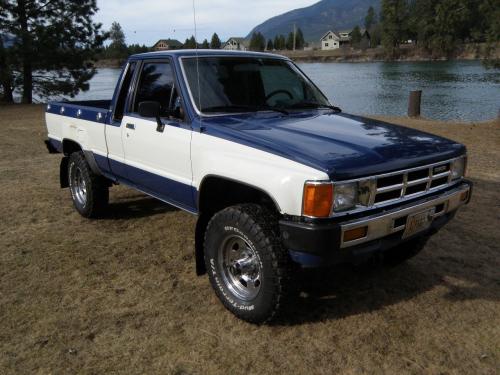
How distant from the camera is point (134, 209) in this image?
19.1ft

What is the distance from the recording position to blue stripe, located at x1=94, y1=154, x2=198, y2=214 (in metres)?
3.75

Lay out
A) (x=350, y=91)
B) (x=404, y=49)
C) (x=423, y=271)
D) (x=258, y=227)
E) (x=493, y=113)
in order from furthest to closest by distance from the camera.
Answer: (x=404, y=49) → (x=350, y=91) → (x=493, y=113) → (x=423, y=271) → (x=258, y=227)

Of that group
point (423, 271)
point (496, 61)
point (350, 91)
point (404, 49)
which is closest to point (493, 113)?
point (496, 61)

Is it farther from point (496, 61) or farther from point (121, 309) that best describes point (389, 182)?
point (496, 61)

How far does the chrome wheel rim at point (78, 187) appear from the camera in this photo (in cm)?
551

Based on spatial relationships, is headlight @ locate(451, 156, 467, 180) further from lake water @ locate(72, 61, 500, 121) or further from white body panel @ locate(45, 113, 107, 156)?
lake water @ locate(72, 61, 500, 121)

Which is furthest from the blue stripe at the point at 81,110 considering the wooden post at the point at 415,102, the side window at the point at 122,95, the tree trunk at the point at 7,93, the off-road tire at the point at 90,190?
the tree trunk at the point at 7,93

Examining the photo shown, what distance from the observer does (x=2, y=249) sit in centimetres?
456

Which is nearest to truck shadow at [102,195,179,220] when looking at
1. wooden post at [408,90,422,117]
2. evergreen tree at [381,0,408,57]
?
wooden post at [408,90,422,117]

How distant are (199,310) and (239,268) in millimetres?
450

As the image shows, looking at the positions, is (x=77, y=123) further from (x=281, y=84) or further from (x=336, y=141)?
(x=336, y=141)

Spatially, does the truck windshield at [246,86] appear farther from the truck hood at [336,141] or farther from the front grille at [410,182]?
the front grille at [410,182]

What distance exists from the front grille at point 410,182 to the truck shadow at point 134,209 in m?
3.29

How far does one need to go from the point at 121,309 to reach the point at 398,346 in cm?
198
